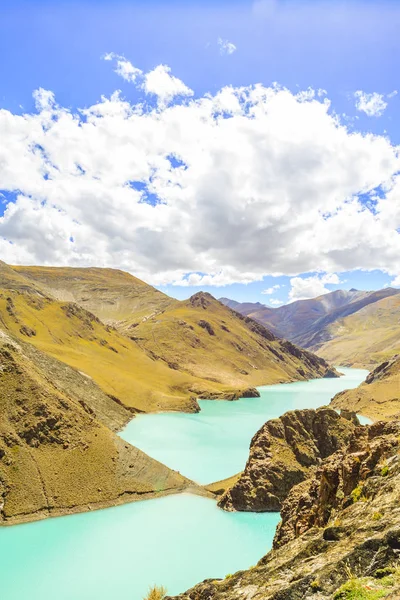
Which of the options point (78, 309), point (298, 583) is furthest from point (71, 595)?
point (78, 309)

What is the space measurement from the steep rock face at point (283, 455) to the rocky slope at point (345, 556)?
31454 millimetres

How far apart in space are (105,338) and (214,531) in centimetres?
13672

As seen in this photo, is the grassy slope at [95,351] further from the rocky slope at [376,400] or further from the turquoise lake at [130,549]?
the turquoise lake at [130,549]

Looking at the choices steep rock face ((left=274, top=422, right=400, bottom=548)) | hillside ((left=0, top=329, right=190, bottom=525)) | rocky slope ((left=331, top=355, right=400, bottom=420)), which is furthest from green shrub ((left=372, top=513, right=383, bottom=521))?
rocky slope ((left=331, top=355, right=400, bottom=420))

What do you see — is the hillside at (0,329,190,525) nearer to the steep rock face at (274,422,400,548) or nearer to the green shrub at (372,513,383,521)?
the steep rock face at (274,422,400,548)

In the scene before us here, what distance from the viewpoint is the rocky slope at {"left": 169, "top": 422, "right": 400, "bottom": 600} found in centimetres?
765

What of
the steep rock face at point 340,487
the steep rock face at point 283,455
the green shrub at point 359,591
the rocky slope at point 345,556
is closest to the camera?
the green shrub at point 359,591

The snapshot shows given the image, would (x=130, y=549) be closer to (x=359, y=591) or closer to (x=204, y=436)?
(x=359, y=591)

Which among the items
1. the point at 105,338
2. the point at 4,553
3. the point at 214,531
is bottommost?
the point at 4,553

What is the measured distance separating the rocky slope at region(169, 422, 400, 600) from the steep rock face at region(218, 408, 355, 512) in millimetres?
31454

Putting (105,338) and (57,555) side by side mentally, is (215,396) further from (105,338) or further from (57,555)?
(57,555)

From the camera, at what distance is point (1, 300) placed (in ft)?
474

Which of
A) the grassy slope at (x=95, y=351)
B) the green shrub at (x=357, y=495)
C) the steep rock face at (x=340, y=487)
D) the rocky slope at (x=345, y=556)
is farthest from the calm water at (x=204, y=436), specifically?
the green shrub at (x=357, y=495)

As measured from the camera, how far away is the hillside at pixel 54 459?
4509cm
